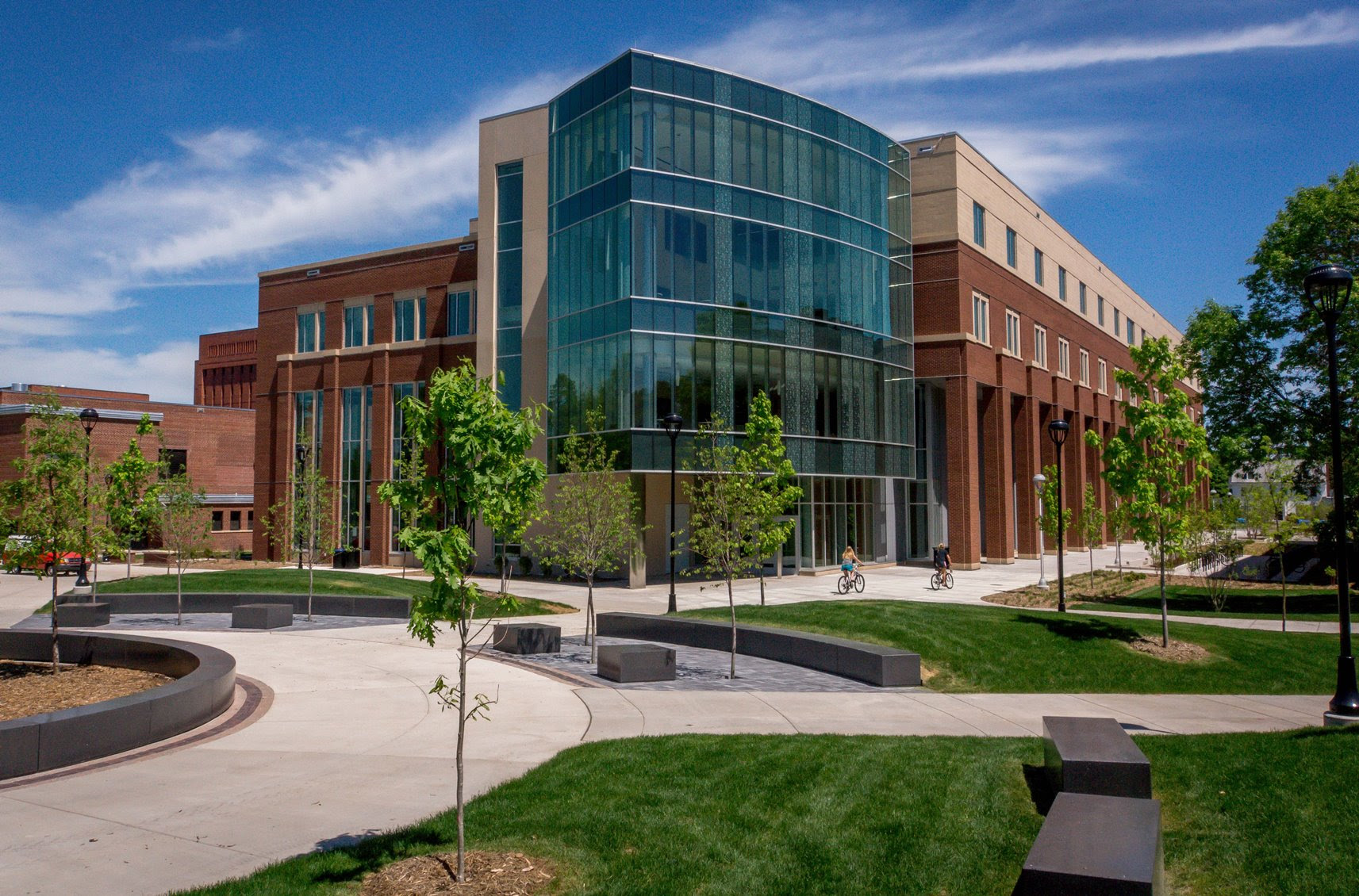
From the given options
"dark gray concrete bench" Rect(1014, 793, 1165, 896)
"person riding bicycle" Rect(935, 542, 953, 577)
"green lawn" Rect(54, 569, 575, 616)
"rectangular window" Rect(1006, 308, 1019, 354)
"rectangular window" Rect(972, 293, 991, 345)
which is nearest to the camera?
"dark gray concrete bench" Rect(1014, 793, 1165, 896)

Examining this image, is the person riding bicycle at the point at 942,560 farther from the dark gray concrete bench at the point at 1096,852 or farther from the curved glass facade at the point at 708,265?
the dark gray concrete bench at the point at 1096,852

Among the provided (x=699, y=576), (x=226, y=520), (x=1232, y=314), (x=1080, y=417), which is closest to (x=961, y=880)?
(x=699, y=576)

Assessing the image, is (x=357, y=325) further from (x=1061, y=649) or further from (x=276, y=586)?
(x=1061, y=649)

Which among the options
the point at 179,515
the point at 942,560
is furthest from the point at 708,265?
the point at 179,515

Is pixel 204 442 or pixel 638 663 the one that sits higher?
pixel 204 442

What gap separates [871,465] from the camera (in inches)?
1705

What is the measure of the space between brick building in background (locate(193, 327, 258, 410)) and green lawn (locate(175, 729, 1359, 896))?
109m

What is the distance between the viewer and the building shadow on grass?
19109mm

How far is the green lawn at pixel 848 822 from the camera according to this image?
6.88 metres

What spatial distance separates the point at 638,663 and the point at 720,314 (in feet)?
76.5

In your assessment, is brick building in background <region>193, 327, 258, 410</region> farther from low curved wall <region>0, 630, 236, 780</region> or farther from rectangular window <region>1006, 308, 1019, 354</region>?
low curved wall <region>0, 630, 236, 780</region>

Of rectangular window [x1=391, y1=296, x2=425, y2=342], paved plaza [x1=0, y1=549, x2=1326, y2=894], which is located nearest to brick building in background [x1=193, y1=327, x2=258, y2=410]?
rectangular window [x1=391, y1=296, x2=425, y2=342]

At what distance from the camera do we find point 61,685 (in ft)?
45.5

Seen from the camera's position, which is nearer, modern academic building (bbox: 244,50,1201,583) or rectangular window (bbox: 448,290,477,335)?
modern academic building (bbox: 244,50,1201,583)
